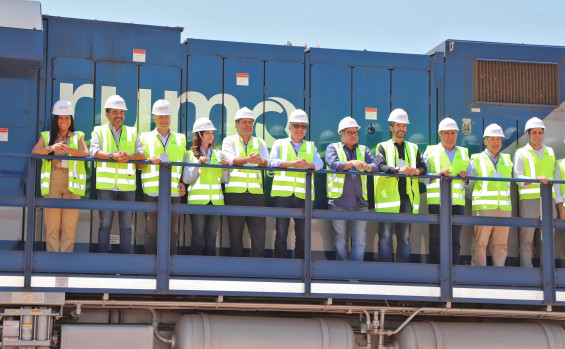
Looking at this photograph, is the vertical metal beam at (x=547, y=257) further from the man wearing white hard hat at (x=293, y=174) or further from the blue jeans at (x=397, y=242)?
the man wearing white hard hat at (x=293, y=174)

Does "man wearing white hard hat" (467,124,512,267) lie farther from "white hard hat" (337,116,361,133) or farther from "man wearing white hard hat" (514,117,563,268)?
"white hard hat" (337,116,361,133)

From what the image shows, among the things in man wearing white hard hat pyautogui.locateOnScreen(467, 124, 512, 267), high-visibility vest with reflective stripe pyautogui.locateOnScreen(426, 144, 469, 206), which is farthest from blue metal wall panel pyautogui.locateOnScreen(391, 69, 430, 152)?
man wearing white hard hat pyautogui.locateOnScreen(467, 124, 512, 267)

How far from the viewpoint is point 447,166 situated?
9.33 metres

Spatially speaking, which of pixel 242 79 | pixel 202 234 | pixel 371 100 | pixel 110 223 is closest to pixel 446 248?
pixel 371 100

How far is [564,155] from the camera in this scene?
10.5 metres

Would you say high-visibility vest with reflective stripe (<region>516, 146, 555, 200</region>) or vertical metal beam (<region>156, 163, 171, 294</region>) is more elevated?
high-visibility vest with reflective stripe (<region>516, 146, 555, 200</region>)

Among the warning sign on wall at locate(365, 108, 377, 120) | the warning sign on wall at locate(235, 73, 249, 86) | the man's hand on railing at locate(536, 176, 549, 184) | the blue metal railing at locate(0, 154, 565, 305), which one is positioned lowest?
the blue metal railing at locate(0, 154, 565, 305)

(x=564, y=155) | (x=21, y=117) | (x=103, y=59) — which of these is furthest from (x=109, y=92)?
(x=564, y=155)

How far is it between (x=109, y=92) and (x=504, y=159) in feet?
15.3

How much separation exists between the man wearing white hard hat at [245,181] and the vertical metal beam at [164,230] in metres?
0.87

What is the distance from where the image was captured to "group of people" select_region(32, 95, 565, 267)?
8.22 m

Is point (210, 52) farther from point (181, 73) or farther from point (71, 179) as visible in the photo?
point (71, 179)

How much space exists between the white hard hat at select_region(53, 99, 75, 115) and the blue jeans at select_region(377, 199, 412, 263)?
3558mm

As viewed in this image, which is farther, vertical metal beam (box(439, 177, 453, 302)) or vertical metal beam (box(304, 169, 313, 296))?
vertical metal beam (box(439, 177, 453, 302))
